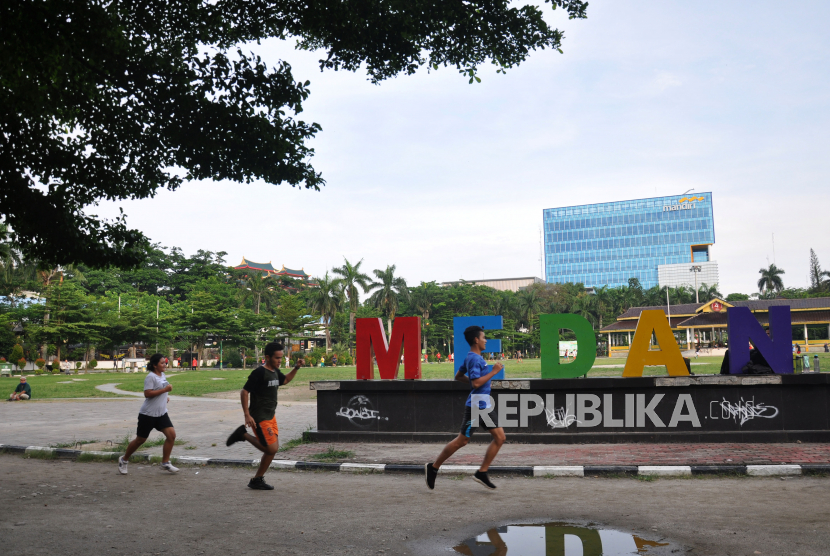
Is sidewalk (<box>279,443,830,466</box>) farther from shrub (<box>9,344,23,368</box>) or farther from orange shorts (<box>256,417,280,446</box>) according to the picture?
shrub (<box>9,344,23,368</box>)

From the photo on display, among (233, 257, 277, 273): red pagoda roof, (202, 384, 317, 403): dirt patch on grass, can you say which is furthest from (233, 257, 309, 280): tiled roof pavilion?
(202, 384, 317, 403): dirt patch on grass

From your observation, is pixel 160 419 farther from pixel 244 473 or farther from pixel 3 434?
pixel 3 434

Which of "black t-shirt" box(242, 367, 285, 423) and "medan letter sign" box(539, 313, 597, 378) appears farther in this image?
"medan letter sign" box(539, 313, 597, 378)

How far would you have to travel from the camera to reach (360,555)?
15.8 feet

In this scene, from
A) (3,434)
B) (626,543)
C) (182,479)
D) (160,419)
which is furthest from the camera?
(3,434)

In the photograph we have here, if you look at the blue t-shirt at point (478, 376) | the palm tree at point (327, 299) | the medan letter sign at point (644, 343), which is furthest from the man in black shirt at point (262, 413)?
the palm tree at point (327, 299)

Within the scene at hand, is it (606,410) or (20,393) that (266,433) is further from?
(20,393)

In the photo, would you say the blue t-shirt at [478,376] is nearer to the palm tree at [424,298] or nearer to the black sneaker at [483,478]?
the black sneaker at [483,478]

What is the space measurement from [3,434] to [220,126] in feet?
27.3

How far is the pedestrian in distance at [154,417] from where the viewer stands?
8.70 m

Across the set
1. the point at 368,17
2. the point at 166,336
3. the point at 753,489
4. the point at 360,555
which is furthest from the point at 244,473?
the point at 166,336

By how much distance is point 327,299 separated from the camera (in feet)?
231

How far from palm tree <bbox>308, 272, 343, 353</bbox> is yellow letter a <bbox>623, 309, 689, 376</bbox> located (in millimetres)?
60328

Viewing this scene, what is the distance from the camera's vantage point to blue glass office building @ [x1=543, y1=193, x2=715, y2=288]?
133 m
